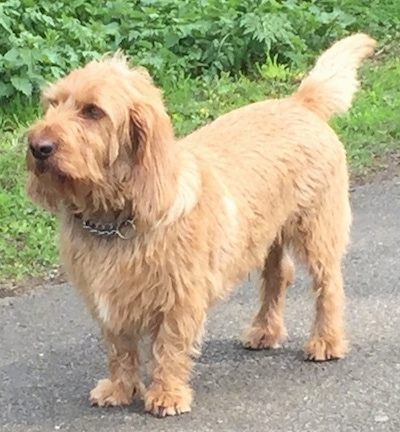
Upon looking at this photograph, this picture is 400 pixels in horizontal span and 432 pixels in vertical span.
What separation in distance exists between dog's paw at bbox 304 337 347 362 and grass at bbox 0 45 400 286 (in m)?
2.06

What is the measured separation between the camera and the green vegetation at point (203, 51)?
31.6 feet

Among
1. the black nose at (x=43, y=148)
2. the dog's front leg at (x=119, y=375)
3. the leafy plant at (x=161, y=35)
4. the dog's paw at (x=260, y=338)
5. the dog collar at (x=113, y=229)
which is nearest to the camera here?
the black nose at (x=43, y=148)

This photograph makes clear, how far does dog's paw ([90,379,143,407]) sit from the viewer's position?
201 inches

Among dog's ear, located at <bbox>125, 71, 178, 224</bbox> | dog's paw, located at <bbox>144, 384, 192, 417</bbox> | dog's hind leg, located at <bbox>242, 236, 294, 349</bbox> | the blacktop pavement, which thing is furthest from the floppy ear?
dog's hind leg, located at <bbox>242, 236, 294, 349</bbox>

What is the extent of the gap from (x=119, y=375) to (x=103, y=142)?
1.20 metres

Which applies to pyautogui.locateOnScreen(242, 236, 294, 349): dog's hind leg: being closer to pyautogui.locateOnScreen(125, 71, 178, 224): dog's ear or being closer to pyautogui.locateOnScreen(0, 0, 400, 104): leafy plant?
pyautogui.locateOnScreen(125, 71, 178, 224): dog's ear

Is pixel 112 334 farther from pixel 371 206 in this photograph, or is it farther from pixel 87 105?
pixel 371 206

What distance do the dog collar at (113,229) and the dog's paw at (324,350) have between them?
1.34m

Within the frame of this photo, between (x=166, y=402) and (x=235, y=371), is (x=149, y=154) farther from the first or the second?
(x=235, y=371)

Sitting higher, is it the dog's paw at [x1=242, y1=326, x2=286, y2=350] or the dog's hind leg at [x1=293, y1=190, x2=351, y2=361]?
the dog's hind leg at [x1=293, y1=190, x2=351, y2=361]

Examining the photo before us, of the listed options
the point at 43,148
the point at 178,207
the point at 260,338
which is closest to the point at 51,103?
the point at 43,148

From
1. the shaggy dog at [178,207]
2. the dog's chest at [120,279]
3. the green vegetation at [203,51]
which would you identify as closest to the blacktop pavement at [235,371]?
the shaggy dog at [178,207]

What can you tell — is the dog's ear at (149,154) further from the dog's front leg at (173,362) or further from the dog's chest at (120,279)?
the dog's front leg at (173,362)

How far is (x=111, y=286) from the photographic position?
15.6 feet
